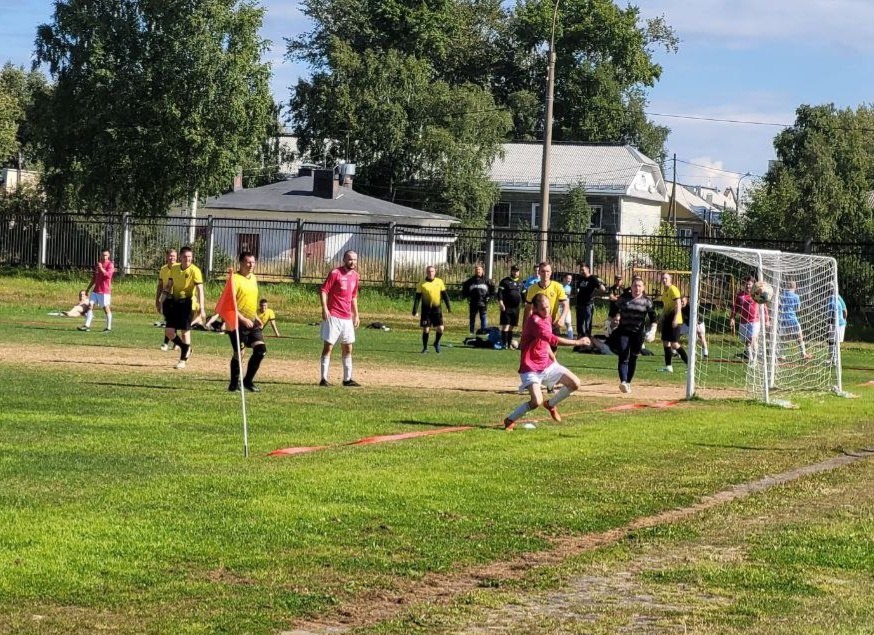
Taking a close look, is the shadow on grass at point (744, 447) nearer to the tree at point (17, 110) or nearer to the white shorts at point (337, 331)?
the white shorts at point (337, 331)

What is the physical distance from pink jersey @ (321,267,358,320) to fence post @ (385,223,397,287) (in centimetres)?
2440

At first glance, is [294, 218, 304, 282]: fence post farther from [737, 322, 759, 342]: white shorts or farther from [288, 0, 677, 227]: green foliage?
[288, 0, 677, 227]: green foliage

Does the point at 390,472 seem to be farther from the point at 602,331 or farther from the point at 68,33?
the point at 68,33

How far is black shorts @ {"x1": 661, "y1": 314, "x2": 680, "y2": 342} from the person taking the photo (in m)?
26.5

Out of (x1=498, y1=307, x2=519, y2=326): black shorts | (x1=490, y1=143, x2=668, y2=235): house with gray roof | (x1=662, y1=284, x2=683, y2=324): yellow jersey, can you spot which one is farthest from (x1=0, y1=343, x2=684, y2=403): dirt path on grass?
(x1=490, y1=143, x2=668, y2=235): house with gray roof

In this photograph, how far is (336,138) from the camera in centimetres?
7425

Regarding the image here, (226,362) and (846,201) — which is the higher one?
(846,201)

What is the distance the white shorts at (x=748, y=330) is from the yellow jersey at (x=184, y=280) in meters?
9.05

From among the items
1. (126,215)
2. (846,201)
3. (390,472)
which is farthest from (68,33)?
(390,472)

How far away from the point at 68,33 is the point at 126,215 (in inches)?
482

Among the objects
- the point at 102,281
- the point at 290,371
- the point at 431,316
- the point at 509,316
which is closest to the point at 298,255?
the point at 102,281

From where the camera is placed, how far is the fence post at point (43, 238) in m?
46.0

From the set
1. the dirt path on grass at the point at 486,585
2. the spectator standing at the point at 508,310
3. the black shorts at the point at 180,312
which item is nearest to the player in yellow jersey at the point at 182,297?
the black shorts at the point at 180,312

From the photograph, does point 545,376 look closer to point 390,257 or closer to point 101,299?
point 101,299
